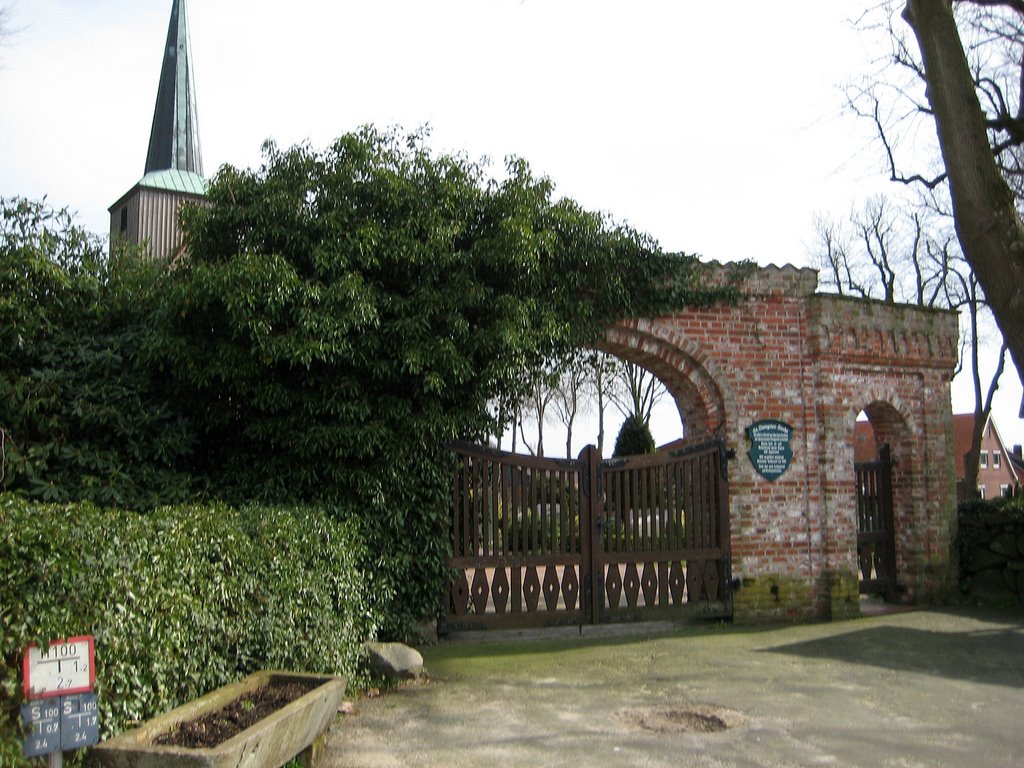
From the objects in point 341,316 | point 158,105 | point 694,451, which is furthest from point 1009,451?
point 341,316

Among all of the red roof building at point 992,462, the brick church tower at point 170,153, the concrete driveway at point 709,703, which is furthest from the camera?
the red roof building at point 992,462

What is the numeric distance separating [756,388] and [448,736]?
250 inches

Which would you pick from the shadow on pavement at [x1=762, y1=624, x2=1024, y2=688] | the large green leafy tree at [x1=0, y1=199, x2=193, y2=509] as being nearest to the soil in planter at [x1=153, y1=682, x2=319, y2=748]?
the large green leafy tree at [x1=0, y1=199, x2=193, y2=509]

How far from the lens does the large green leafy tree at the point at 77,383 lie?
784 cm

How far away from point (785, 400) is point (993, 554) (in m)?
4.02

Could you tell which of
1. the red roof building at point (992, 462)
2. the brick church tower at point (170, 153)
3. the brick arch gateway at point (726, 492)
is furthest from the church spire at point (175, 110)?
the red roof building at point (992, 462)

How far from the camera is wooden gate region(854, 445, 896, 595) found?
1213cm

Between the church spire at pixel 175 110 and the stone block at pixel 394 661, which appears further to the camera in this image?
the church spire at pixel 175 110

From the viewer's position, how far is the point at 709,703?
22.8 feet

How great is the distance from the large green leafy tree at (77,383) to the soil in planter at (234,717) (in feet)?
10.0

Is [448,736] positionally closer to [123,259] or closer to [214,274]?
[214,274]

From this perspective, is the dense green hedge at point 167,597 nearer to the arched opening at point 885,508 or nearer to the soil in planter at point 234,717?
the soil in planter at point 234,717

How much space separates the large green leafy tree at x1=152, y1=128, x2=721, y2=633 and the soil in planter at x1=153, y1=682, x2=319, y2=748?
3.29 metres

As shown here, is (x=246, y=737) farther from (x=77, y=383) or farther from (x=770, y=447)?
(x=770, y=447)
